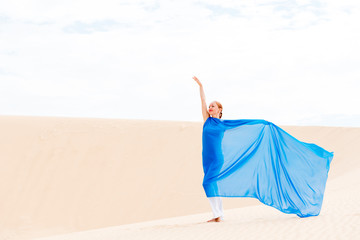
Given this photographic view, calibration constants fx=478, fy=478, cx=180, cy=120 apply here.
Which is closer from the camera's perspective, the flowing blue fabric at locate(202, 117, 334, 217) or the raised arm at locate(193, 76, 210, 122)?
the flowing blue fabric at locate(202, 117, 334, 217)

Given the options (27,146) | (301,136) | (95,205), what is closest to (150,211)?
(95,205)

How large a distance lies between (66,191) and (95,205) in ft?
4.71

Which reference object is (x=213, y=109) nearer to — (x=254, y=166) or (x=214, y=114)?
(x=214, y=114)

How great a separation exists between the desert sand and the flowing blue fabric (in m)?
2.85

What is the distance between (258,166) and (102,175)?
40.8 ft

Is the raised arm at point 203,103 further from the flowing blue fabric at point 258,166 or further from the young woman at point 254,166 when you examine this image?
the flowing blue fabric at point 258,166

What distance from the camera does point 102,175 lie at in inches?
787

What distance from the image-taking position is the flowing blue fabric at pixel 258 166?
8.40 metres

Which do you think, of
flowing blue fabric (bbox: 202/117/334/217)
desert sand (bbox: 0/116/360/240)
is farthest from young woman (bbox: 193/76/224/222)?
desert sand (bbox: 0/116/360/240)

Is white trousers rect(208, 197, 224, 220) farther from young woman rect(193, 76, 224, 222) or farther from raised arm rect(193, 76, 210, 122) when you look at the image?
raised arm rect(193, 76, 210, 122)

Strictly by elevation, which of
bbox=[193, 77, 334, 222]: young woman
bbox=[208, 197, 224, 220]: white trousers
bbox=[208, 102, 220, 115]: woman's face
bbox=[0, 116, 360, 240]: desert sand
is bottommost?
bbox=[0, 116, 360, 240]: desert sand

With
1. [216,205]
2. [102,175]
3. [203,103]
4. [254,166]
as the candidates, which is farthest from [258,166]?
[102,175]

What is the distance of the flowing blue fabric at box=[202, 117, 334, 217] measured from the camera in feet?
27.6

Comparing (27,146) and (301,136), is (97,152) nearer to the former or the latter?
(27,146)
